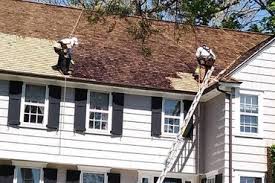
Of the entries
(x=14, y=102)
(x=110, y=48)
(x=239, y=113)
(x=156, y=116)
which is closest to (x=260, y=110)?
(x=239, y=113)

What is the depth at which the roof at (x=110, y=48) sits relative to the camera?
26.6m

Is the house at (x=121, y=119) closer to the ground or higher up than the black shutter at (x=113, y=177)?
higher up

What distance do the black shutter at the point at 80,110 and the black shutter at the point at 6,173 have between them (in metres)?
2.68

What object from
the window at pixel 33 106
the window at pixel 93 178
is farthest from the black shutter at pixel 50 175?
the window at pixel 33 106

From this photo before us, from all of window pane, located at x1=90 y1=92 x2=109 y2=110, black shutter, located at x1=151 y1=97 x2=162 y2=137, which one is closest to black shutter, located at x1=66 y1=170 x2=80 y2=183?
window pane, located at x1=90 y1=92 x2=109 y2=110

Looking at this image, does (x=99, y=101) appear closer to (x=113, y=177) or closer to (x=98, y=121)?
(x=98, y=121)

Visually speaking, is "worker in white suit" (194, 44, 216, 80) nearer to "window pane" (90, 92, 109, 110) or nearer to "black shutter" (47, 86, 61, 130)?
"window pane" (90, 92, 109, 110)

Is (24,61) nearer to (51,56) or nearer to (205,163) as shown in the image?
(51,56)

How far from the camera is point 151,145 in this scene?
86.4 ft

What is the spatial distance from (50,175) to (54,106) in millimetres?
2401

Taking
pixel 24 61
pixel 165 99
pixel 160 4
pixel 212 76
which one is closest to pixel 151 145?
pixel 165 99

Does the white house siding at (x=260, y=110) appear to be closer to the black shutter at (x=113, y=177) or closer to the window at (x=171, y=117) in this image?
the window at (x=171, y=117)

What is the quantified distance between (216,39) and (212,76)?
4.42m

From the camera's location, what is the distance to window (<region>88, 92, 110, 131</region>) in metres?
26.0
